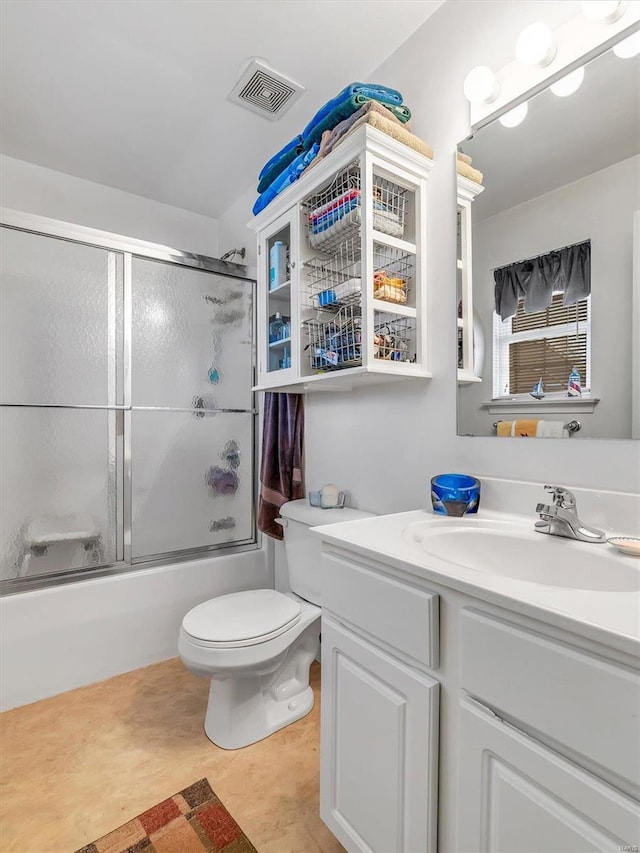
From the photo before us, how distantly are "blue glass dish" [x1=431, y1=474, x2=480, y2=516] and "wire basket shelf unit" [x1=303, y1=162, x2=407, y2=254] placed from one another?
2.64ft

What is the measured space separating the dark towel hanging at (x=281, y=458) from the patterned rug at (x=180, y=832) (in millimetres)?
1048

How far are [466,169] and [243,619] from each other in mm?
1648

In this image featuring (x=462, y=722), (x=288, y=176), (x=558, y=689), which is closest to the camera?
(x=558, y=689)

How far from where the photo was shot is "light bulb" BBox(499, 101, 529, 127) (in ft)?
3.89

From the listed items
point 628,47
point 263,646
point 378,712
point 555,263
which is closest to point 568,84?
point 628,47

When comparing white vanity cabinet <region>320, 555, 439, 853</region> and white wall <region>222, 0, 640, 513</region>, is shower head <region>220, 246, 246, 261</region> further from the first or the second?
white vanity cabinet <region>320, 555, 439, 853</region>

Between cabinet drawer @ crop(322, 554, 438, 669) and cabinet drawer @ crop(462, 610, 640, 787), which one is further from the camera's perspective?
cabinet drawer @ crop(322, 554, 438, 669)

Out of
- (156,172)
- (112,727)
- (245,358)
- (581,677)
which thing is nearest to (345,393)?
(245,358)

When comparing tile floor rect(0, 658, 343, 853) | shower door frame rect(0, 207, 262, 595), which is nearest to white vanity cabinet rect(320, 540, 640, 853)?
tile floor rect(0, 658, 343, 853)

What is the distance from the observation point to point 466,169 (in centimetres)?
132

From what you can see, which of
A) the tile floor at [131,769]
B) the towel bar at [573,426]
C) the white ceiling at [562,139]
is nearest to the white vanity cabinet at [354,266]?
the white ceiling at [562,139]

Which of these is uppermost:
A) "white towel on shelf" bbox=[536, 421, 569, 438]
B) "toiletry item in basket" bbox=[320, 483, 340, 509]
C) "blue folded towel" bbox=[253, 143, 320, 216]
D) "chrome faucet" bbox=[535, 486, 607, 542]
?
"blue folded towel" bbox=[253, 143, 320, 216]

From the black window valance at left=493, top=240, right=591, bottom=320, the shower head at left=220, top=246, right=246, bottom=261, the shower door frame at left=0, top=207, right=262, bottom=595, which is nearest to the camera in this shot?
the black window valance at left=493, top=240, right=591, bottom=320

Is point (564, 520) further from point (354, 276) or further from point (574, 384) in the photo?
point (354, 276)
